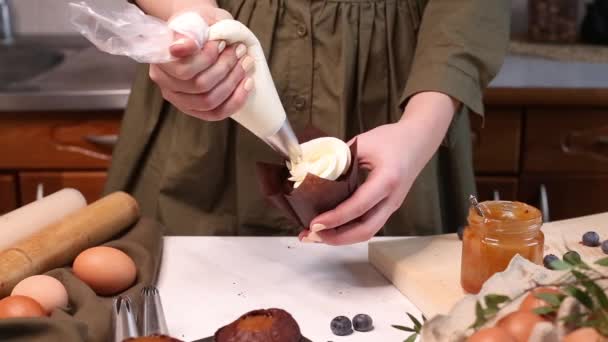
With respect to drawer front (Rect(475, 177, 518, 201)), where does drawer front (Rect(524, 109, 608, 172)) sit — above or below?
above

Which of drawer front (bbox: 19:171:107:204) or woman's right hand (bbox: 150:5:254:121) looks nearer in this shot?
woman's right hand (bbox: 150:5:254:121)

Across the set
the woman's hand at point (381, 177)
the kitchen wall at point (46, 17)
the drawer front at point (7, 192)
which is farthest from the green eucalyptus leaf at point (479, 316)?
the kitchen wall at point (46, 17)

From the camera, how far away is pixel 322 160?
3.05 ft

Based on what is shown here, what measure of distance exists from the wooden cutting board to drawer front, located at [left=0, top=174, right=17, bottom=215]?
3.60 ft

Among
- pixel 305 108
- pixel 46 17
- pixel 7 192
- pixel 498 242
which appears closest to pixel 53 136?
pixel 7 192

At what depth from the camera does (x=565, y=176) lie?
185 centimetres

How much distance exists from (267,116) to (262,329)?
0.27m

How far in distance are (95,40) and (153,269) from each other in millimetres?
297

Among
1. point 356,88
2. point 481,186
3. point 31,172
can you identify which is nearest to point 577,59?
point 481,186

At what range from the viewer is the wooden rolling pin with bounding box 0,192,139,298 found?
0.91 m

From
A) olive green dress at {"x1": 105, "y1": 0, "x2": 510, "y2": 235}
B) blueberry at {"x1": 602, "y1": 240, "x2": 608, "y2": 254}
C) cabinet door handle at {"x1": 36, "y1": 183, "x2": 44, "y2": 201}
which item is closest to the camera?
blueberry at {"x1": 602, "y1": 240, "x2": 608, "y2": 254}

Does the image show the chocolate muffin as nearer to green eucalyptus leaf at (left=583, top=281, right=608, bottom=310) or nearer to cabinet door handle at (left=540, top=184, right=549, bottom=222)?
green eucalyptus leaf at (left=583, top=281, right=608, bottom=310)

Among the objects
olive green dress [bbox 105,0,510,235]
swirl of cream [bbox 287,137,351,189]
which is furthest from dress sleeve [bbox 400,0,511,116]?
swirl of cream [bbox 287,137,351,189]

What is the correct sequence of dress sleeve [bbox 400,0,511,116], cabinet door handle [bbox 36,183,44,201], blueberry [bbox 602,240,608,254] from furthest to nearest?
cabinet door handle [bbox 36,183,44,201] < dress sleeve [bbox 400,0,511,116] < blueberry [bbox 602,240,608,254]
